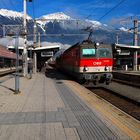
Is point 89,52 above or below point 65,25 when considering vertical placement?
below

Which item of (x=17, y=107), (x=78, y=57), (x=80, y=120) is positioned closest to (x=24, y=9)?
(x=78, y=57)

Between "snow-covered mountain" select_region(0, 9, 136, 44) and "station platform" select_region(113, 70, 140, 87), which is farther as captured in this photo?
"snow-covered mountain" select_region(0, 9, 136, 44)

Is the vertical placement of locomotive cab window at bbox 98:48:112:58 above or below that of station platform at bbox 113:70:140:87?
above

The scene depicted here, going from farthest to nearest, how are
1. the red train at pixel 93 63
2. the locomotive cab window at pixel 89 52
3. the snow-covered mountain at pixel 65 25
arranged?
1. the snow-covered mountain at pixel 65 25
2. the locomotive cab window at pixel 89 52
3. the red train at pixel 93 63

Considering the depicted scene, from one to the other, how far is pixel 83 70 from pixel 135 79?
270 inches


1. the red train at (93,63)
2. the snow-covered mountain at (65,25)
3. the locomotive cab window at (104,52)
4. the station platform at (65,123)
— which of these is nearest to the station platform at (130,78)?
the red train at (93,63)

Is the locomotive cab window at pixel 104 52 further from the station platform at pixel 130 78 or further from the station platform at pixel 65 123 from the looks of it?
the station platform at pixel 65 123

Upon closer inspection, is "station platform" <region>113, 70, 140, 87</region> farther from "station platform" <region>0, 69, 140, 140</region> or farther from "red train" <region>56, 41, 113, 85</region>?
"station platform" <region>0, 69, 140, 140</region>

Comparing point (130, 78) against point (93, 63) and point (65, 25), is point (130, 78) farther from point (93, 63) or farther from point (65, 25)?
point (65, 25)

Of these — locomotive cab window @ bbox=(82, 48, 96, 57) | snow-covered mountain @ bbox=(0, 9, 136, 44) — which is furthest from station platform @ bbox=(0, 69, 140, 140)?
snow-covered mountain @ bbox=(0, 9, 136, 44)

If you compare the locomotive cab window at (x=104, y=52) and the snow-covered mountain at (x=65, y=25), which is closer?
the locomotive cab window at (x=104, y=52)

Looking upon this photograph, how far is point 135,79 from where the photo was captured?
3195 centimetres

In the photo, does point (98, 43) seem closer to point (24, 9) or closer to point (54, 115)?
point (24, 9)

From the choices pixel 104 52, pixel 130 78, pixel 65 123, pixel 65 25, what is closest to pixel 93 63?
pixel 104 52
